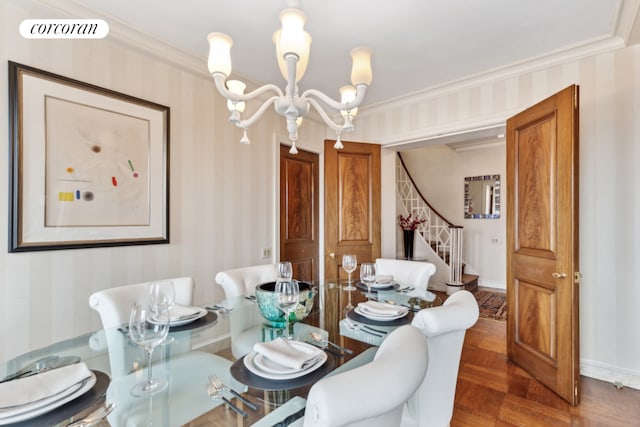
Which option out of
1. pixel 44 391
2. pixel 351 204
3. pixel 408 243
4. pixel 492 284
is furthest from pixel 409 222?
pixel 44 391

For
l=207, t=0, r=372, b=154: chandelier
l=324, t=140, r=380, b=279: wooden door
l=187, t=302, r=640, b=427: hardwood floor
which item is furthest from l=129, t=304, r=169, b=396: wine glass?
l=324, t=140, r=380, b=279: wooden door

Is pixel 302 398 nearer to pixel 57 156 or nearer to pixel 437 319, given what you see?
pixel 437 319

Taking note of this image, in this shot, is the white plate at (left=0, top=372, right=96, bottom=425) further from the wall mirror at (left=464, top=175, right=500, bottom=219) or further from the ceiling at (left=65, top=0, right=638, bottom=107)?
the wall mirror at (left=464, top=175, right=500, bottom=219)

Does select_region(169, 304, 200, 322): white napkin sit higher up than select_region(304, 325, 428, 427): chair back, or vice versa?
select_region(304, 325, 428, 427): chair back

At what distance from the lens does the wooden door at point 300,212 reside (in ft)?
11.2

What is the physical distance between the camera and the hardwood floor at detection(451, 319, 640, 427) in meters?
1.86

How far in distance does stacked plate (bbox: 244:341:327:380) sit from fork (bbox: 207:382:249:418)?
0.11 metres

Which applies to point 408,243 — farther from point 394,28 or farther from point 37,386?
point 37,386

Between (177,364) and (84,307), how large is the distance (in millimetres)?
1304

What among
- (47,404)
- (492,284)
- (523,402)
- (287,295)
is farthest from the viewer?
(492,284)

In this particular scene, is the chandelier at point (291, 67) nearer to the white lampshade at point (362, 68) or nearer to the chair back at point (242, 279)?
the white lampshade at point (362, 68)

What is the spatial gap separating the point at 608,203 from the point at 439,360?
2172mm

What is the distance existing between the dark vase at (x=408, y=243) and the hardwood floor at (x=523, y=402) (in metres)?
2.55

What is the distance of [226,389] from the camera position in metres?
0.92
